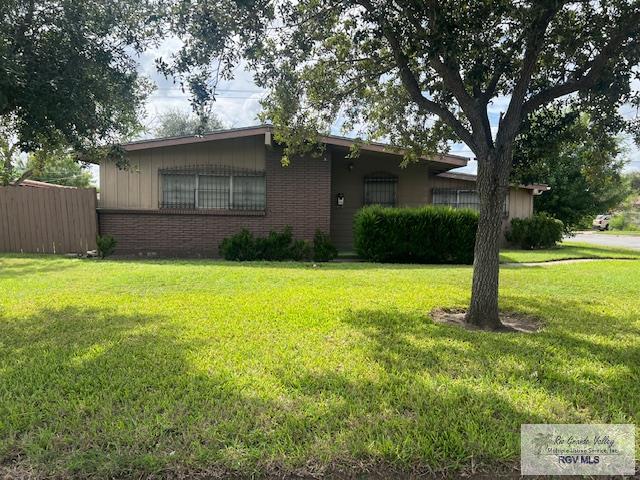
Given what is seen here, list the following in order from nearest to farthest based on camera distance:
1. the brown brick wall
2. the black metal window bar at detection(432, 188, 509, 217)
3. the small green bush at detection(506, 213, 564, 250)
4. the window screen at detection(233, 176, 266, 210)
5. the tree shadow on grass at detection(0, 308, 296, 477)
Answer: the tree shadow on grass at detection(0, 308, 296, 477), the brown brick wall, the window screen at detection(233, 176, 266, 210), the black metal window bar at detection(432, 188, 509, 217), the small green bush at detection(506, 213, 564, 250)

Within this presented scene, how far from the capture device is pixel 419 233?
11.5m

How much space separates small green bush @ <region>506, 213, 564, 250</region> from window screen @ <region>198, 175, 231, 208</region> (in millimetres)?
10288

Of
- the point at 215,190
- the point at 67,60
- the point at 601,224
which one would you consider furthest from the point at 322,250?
the point at 601,224

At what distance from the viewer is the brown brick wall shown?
40.6 ft

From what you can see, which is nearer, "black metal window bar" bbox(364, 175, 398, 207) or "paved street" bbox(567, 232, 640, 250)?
"black metal window bar" bbox(364, 175, 398, 207)

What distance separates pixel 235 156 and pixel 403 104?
6.60 meters

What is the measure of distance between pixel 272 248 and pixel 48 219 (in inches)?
254

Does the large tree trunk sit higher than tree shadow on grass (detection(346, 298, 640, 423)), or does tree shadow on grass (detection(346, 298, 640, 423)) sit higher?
the large tree trunk

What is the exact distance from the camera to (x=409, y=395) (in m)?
3.07

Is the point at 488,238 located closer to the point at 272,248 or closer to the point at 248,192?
the point at 272,248

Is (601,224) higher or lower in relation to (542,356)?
higher

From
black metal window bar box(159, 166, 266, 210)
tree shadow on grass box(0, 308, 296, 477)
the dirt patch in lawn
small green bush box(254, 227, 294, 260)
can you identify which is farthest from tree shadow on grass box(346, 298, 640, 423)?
black metal window bar box(159, 166, 266, 210)

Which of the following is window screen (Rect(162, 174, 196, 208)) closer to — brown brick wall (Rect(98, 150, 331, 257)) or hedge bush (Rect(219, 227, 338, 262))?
brown brick wall (Rect(98, 150, 331, 257))

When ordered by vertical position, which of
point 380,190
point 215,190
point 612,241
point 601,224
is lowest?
point 612,241
